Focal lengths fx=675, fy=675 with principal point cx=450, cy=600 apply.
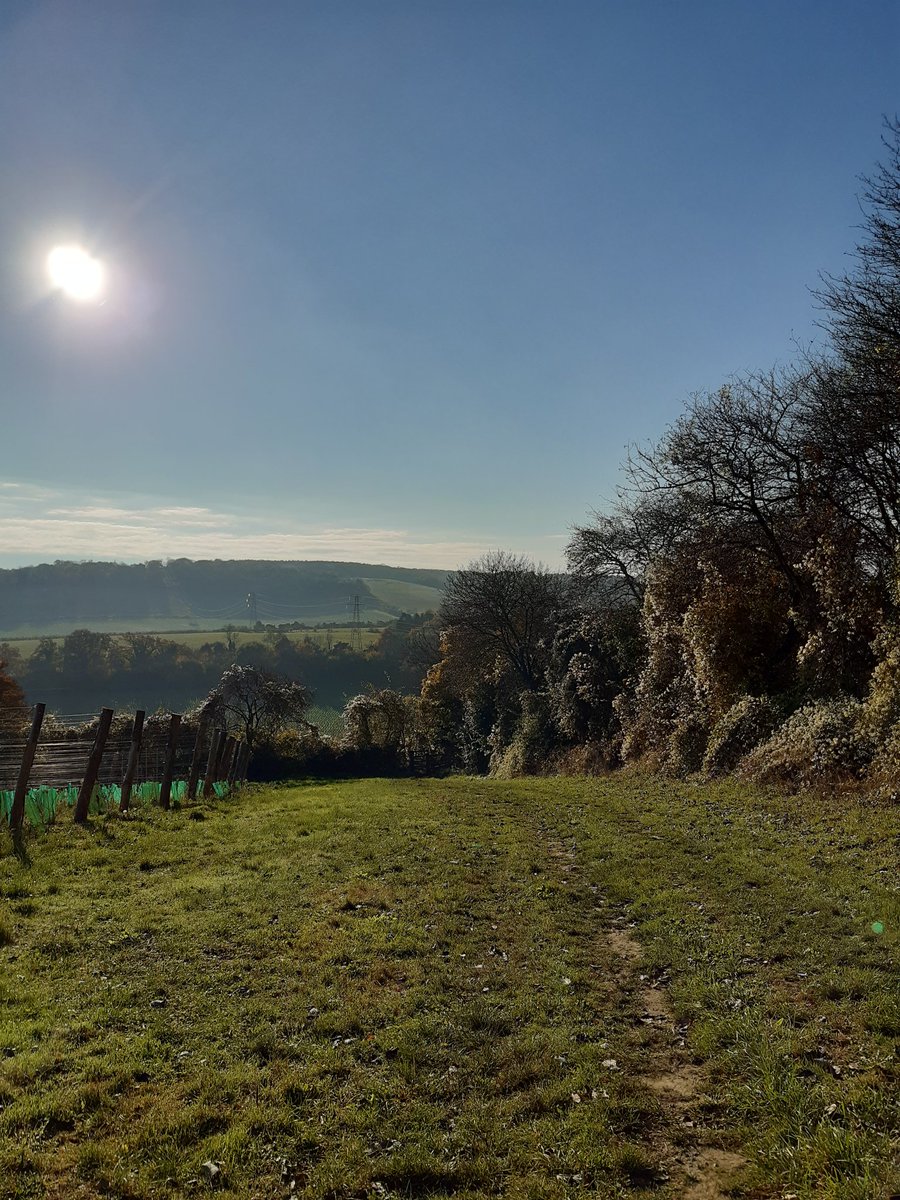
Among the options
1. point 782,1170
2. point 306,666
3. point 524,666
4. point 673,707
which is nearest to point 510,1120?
point 782,1170

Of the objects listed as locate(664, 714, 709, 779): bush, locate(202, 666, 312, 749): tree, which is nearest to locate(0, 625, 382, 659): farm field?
locate(202, 666, 312, 749): tree

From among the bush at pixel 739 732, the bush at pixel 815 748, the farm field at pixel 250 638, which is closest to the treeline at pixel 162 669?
the farm field at pixel 250 638

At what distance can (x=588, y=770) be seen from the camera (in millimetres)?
31250

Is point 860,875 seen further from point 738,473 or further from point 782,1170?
point 738,473

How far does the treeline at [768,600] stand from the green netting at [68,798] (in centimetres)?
→ 1649

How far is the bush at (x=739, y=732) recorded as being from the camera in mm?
20531

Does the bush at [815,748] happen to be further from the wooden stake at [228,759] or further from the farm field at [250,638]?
the farm field at [250,638]

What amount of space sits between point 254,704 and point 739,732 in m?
39.5

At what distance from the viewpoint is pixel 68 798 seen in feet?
51.2

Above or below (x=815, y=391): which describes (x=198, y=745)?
below

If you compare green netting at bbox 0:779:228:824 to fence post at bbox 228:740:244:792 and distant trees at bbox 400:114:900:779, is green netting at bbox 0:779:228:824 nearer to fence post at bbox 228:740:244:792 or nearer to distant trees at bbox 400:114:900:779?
fence post at bbox 228:740:244:792

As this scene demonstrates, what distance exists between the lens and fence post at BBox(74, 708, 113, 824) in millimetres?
14633

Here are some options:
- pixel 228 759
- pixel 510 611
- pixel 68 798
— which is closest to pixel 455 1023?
pixel 68 798

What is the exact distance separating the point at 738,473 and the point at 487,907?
687 inches
